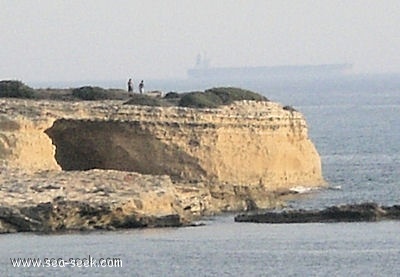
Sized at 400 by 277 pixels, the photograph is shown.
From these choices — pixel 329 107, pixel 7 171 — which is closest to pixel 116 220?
pixel 7 171

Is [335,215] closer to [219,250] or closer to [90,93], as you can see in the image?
[219,250]

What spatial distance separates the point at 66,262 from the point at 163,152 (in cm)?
2108

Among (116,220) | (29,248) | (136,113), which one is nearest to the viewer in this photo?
(29,248)

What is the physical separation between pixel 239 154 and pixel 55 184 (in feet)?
44.6

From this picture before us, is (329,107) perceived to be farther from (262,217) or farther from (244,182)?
(262,217)

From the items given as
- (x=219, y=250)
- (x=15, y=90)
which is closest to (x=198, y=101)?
(x=15, y=90)

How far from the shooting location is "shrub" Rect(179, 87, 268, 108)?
60906mm

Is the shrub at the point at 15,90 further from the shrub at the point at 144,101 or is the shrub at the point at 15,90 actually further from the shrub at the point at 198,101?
the shrub at the point at 198,101

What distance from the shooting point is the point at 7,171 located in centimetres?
A: 4981

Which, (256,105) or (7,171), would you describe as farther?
(256,105)

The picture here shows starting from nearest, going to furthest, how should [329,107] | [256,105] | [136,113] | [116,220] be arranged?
[116,220]
[136,113]
[256,105]
[329,107]

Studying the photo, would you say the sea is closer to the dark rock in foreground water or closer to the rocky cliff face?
the dark rock in foreground water

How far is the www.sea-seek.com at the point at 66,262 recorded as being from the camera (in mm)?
36406

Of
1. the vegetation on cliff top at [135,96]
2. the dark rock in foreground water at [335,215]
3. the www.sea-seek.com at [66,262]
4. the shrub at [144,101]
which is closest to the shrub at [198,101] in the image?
the vegetation on cliff top at [135,96]
